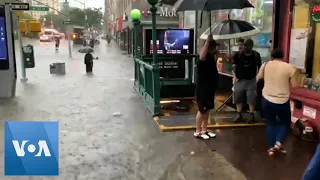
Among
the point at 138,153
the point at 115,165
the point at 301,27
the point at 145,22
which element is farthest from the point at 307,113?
the point at 145,22

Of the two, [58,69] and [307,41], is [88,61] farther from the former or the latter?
[307,41]

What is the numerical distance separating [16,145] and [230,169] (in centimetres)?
292

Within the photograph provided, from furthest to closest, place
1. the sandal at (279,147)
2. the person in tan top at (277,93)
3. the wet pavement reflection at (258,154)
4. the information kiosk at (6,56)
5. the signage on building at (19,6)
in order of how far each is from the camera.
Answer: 1. the signage on building at (19,6)
2. the information kiosk at (6,56)
3. the sandal at (279,147)
4. the person in tan top at (277,93)
5. the wet pavement reflection at (258,154)

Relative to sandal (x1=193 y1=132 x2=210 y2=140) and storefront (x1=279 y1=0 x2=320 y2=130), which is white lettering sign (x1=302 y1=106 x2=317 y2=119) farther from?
sandal (x1=193 y1=132 x2=210 y2=140)

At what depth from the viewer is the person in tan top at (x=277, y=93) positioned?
5.35m

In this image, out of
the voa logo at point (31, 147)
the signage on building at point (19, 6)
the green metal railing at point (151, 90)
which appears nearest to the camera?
the voa logo at point (31, 147)

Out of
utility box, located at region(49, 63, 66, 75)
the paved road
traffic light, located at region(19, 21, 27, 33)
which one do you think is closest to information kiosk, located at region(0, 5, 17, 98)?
the paved road

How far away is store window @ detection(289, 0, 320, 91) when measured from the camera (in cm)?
657

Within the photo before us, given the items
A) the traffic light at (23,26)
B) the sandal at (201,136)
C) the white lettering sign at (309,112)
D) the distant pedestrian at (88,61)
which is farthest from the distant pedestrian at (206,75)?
the distant pedestrian at (88,61)

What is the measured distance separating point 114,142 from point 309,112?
3.61 meters

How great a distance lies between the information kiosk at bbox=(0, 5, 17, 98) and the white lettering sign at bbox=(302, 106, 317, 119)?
8545 millimetres

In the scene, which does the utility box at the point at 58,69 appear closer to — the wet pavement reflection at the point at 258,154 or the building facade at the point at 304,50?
the wet pavement reflection at the point at 258,154

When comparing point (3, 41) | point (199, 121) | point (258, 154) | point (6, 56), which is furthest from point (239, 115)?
point (3, 41)

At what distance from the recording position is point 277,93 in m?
5.39
